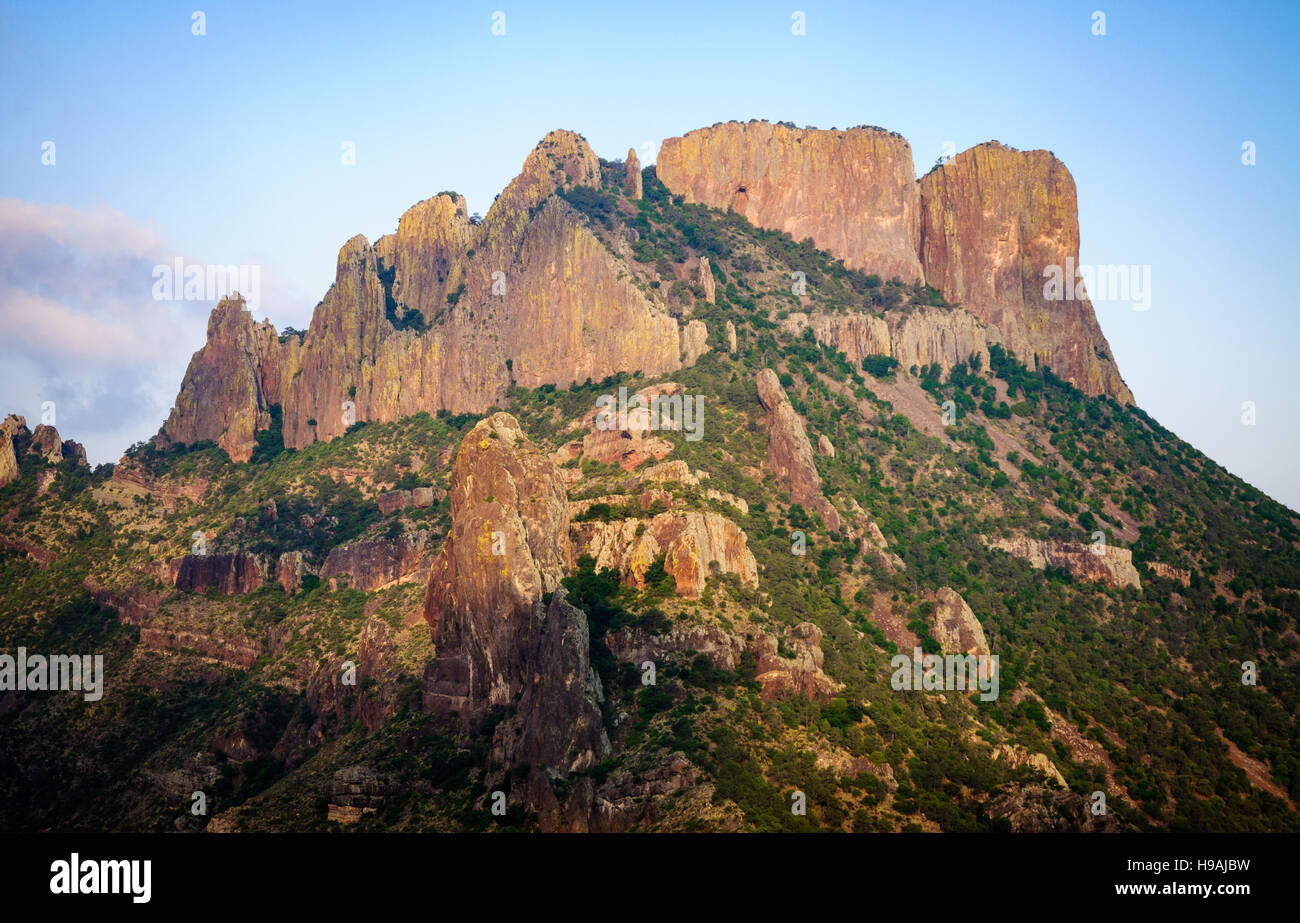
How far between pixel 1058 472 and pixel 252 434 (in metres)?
94.2

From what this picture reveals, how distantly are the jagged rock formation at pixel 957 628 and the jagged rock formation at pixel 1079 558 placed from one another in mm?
17363

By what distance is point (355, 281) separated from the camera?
14625cm

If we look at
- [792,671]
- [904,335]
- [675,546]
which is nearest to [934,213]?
[904,335]

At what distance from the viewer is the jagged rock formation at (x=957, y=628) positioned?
96.9 m

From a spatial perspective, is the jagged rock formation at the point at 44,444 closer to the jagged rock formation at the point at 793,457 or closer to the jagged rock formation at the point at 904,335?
the jagged rock formation at the point at 793,457

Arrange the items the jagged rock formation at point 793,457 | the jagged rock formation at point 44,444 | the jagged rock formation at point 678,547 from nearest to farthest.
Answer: the jagged rock formation at point 678,547 < the jagged rock formation at point 793,457 < the jagged rock formation at point 44,444

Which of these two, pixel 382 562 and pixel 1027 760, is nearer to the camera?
pixel 1027 760

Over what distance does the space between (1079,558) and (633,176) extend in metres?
82.3

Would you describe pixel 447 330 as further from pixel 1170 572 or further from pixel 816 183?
pixel 1170 572

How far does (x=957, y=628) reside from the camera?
97.9m

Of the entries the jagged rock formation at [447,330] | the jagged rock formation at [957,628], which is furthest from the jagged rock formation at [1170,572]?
the jagged rock formation at [447,330]

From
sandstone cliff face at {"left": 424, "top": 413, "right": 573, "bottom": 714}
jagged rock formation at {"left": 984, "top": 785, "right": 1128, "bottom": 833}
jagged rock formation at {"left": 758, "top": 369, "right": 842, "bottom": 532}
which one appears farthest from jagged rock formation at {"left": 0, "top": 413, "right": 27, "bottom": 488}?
jagged rock formation at {"left": 984, "top": 785, "right": 1128, "bottom": 833}

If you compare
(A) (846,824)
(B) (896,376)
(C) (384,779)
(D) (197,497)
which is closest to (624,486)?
(C) (384,779)
